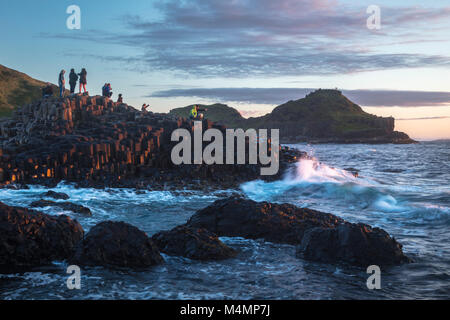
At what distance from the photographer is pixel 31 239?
33.7 feet

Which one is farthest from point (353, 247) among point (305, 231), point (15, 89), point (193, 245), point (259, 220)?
point (15, 89)

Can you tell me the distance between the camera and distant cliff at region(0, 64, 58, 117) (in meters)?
115

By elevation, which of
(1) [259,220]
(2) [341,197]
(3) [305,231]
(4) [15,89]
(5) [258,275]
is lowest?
(2) [341,197]

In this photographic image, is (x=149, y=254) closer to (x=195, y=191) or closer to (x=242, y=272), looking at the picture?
(x=242, y=272)

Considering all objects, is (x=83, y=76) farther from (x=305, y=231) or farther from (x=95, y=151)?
(x=305, y=231)

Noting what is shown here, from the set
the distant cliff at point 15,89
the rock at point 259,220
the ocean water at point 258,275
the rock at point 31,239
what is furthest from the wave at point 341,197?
the distant cliff at point 15,89

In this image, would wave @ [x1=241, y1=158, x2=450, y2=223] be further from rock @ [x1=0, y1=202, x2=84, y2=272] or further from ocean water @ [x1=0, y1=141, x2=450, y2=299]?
rock @ [x1=0, y1=202, x2=84, y2=272]

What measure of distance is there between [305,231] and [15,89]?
134457mm

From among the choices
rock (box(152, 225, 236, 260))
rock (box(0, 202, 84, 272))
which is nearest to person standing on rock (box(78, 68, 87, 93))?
rock (box(0, 202, 84, 272))

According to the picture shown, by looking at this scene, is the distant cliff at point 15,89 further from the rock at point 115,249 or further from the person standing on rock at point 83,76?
the rock at point 115,249

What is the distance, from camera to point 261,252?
11.5 metres

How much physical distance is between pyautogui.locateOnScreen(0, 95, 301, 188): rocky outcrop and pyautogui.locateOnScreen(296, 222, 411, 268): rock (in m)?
16.9

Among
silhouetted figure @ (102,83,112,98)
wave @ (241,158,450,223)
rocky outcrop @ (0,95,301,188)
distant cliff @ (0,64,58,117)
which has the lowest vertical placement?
wave @ (241,158,450,223)
